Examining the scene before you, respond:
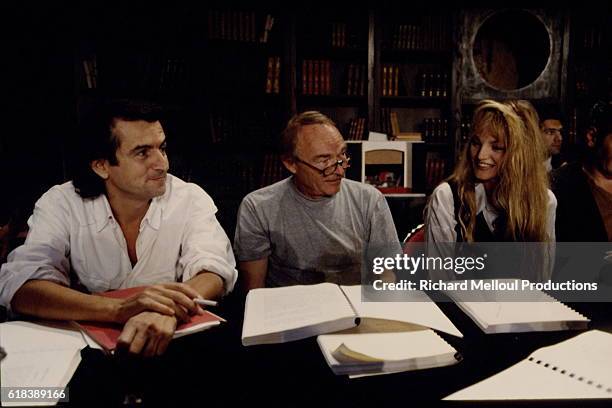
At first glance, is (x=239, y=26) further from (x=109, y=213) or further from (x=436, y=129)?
(x=109, y=213)

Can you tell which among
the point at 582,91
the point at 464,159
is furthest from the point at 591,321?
the point at 582,91

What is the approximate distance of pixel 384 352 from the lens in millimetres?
898

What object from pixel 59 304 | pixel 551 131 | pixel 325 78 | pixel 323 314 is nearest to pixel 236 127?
pixel 325 78

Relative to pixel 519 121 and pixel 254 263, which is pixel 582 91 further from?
pixel 254 263

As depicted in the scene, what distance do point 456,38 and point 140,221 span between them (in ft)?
12.3

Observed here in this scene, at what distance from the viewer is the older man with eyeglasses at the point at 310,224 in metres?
1.92

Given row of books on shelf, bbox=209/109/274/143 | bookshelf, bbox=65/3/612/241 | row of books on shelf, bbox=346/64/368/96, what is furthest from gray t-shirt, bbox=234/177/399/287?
row of books on shelf, bbox=346/64/368/96

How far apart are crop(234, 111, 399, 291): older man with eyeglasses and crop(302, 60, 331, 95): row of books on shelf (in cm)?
242

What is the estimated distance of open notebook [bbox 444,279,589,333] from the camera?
1.07 m

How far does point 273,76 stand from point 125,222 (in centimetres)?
288

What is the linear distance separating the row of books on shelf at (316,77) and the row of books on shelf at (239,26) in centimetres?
45

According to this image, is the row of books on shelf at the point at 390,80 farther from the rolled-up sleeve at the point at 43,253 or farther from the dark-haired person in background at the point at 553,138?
the rolled-up sleeve at the point at 43,253

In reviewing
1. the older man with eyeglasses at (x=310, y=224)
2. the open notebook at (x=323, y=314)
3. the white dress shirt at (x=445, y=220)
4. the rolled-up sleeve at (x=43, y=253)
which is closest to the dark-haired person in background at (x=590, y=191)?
the white dress shirt at (x=445, y=220)

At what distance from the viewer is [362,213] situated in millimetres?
2016
